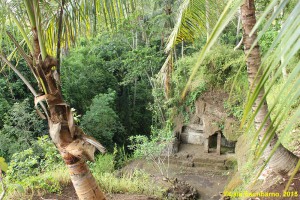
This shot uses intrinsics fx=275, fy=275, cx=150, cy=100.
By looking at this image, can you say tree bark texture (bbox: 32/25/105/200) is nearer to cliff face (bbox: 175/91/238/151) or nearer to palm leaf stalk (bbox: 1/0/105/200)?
palm leaf stalk (bbox: 1/0/105/200)

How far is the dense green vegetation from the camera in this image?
14.7ft

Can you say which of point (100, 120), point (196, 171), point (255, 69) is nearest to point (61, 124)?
point (255, 69)

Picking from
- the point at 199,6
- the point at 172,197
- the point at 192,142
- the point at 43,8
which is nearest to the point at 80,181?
the point at 43,8

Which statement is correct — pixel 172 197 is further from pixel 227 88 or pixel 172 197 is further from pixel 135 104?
pixel 135 104

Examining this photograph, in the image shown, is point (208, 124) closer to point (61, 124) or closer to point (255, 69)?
point (255, 69)

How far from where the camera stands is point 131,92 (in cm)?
1317

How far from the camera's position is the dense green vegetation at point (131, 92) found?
4.48m

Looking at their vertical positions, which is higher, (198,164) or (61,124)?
(61,124)

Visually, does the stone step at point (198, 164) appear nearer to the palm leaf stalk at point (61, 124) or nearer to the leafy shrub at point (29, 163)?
the leafy shrub at point (29, 163)

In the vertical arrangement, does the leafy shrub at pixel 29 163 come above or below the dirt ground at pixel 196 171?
above

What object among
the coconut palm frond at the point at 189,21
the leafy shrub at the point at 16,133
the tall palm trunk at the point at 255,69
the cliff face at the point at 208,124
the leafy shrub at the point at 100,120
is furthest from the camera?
the leafy shrub at the point at 100,120

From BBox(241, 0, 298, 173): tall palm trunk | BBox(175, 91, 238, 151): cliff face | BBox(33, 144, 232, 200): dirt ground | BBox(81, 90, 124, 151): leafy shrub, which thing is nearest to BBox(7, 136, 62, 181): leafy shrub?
BBox(33, 144, 232, 200): dirt ground

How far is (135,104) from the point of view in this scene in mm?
13430

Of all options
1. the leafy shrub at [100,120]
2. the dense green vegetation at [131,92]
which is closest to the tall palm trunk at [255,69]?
the dense green vegetation at [131,92]
